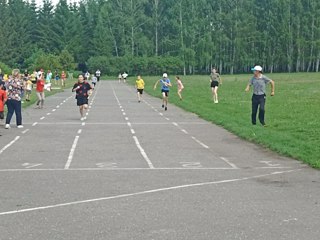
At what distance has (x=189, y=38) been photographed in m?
116

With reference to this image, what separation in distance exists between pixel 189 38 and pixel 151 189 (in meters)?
108

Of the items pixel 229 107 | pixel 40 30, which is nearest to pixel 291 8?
pixel 40 30

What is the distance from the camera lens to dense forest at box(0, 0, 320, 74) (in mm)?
113188

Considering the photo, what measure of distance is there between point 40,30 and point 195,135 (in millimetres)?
116837

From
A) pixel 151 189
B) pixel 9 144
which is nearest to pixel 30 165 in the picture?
pixel 151 189

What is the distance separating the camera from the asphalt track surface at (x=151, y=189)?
7016mm

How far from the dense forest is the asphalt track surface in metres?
96.0

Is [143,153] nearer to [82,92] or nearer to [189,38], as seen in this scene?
[82,92]

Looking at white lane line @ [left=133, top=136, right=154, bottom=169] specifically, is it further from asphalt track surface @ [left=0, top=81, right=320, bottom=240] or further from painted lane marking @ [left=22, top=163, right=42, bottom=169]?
painted lane marking @ [left=22, top=163, right=42, bottom=169]

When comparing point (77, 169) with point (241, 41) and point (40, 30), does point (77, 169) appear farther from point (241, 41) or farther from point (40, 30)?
point (40, 30)

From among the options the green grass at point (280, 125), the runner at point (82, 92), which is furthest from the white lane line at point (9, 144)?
the runner at point (82, 92)

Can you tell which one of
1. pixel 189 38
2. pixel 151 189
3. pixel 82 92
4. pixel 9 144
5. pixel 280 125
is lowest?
pixel 280 125

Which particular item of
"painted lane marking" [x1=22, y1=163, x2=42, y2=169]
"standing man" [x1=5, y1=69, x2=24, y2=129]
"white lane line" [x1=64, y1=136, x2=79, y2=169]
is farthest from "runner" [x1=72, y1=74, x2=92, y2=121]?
"painted lane marking" [x1=22, y1=163, x2=42, y2=169]

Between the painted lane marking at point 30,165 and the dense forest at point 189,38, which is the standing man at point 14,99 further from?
the dense forest at point 189,38
